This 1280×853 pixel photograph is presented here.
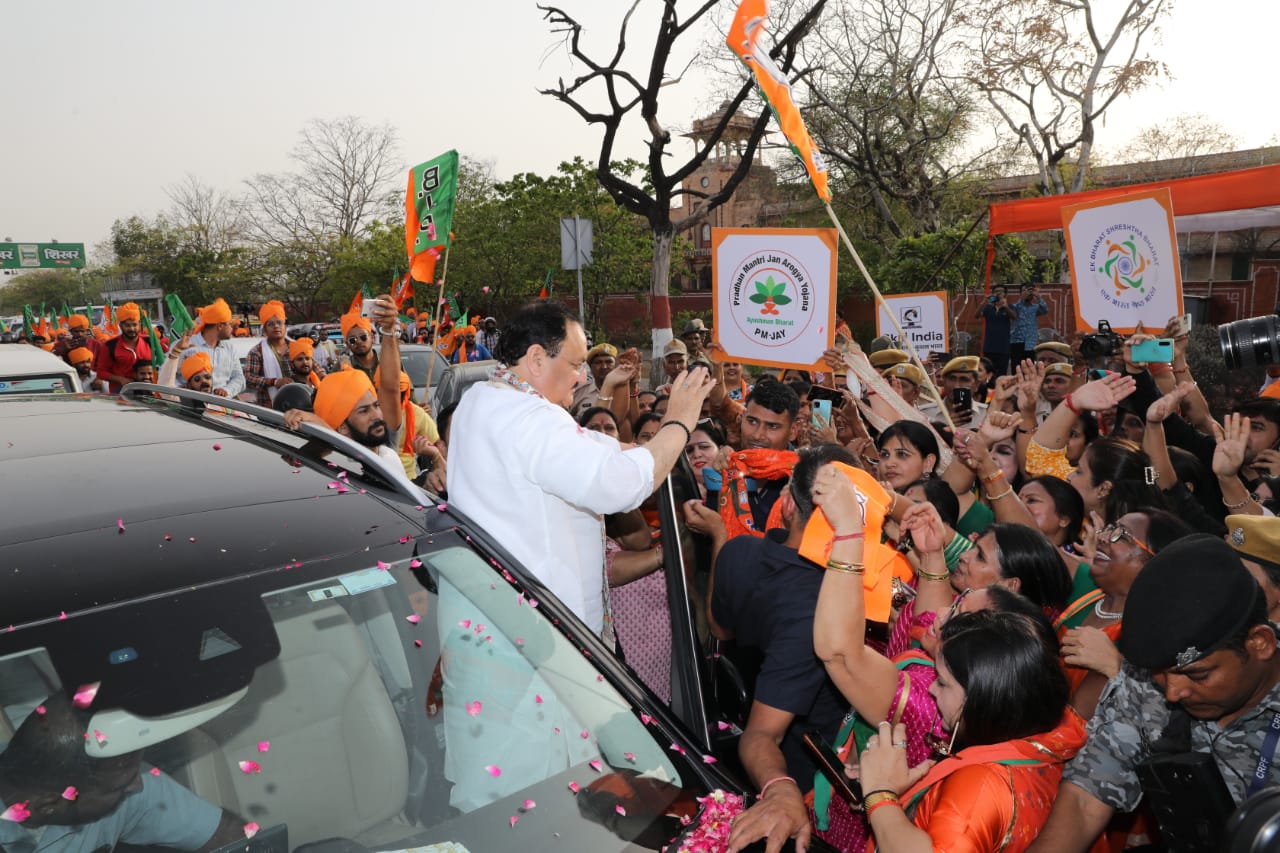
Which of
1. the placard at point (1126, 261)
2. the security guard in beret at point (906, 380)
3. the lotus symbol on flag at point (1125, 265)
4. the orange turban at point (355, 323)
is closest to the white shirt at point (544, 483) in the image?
the security guard in beret at point (906, 380)

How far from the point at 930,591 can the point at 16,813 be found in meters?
2.52

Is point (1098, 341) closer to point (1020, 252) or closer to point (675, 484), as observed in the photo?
point (675, 484)

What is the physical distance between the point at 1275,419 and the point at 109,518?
507 centimetres

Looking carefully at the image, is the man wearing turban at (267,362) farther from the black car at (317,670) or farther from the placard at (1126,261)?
the placard at (1126,261)

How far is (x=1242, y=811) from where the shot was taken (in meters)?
1.25

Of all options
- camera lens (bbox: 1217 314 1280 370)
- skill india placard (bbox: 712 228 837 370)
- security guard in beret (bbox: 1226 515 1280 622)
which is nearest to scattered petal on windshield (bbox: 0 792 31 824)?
security guard in beret (bbox: 1226 515 1280 622)

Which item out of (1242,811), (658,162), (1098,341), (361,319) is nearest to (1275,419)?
(1098,341)

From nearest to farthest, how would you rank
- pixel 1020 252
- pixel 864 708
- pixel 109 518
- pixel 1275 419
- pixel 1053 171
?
pixel 109 518, pixel 864 708, pixel 1275 419, pixel 1020 252, pixel 1053 171

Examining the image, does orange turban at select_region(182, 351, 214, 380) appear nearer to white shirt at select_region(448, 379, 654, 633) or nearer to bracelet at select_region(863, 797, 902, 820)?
white shirt at select_region(448, 379, 654, 633)

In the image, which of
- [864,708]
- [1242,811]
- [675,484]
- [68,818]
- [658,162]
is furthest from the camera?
[658,162]

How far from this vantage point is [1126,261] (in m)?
6.21

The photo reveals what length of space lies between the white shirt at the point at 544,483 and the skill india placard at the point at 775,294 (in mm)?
3127

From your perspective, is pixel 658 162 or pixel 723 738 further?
pixel 658 162

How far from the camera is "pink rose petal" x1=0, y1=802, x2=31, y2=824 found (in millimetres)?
1600
